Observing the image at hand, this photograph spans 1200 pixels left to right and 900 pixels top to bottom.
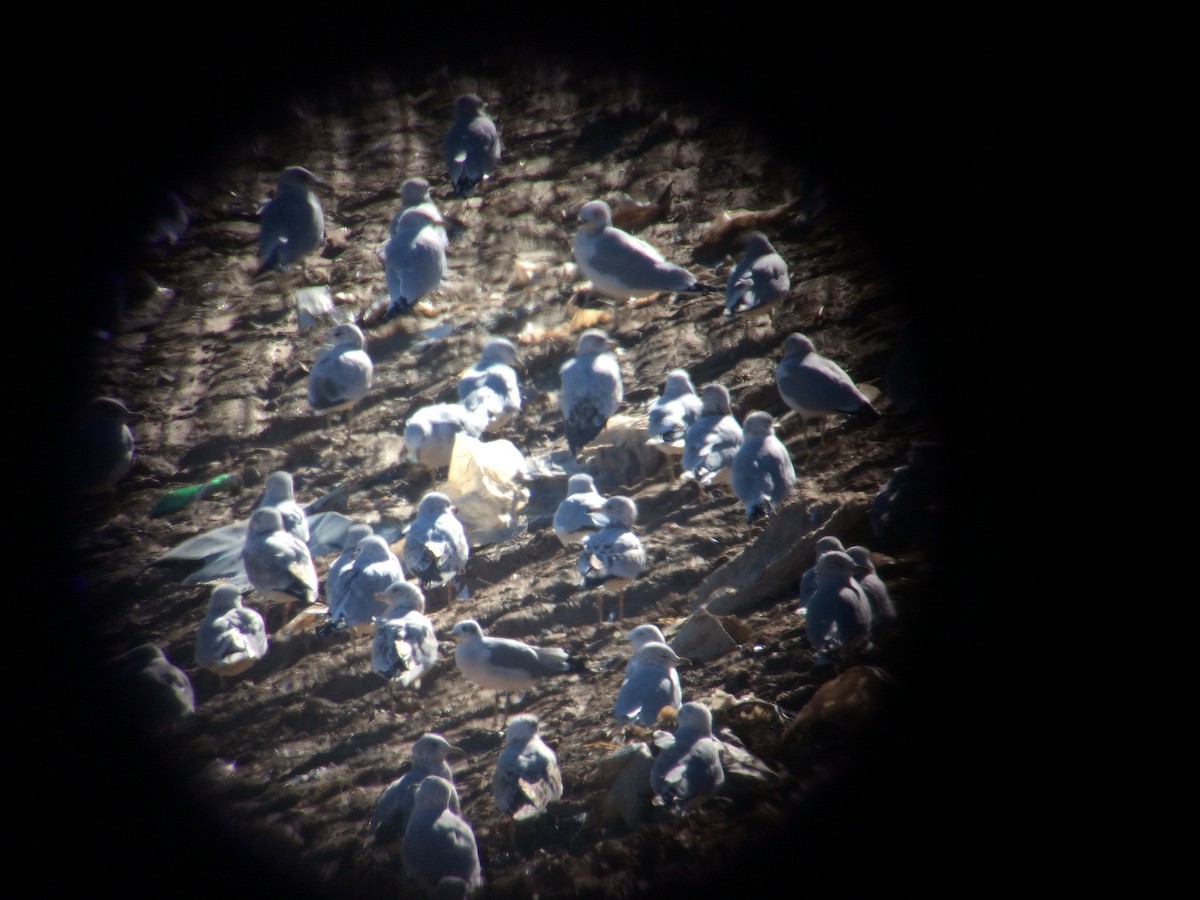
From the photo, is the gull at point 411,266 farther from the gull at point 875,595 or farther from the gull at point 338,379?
the gull at point 875,595

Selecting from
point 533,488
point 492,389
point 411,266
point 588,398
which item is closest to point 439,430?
point 492,389

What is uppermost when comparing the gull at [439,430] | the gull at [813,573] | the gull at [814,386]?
the gull at [439,430]

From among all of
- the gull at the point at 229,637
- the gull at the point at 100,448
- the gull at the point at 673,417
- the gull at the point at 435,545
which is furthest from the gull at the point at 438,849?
the gull at the point at 100,448

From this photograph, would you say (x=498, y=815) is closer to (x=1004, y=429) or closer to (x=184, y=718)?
(x=184, y=718)

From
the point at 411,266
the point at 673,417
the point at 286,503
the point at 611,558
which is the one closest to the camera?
the point at 611,558

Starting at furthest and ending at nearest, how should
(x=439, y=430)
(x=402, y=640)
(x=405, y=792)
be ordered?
1. (x=439, y=430)
2. (x=402, y=640)
3. (x=405, y=792)

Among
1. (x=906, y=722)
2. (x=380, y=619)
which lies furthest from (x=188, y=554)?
(x=906, y=722)

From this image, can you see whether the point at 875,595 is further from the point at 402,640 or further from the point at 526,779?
the point at 402,640
